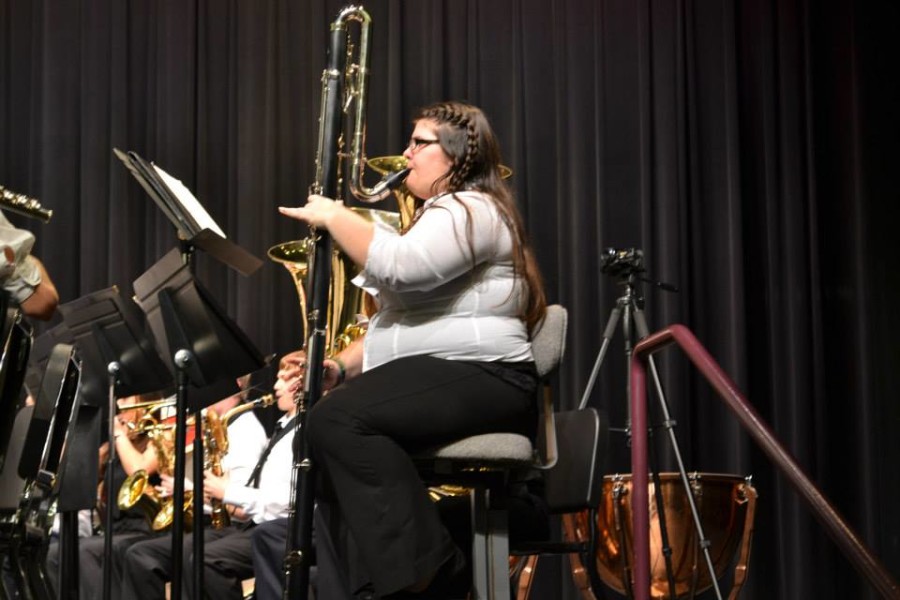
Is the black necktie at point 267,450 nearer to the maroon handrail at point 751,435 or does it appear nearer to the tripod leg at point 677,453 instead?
the tripod leg at point 677,453

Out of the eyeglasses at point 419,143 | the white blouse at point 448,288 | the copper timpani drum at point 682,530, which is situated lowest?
the copper timpani drum at point 682,530

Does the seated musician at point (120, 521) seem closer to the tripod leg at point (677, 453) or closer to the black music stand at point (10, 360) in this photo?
the tripod leg at point (677, 453)

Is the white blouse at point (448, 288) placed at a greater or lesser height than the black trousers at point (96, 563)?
greater

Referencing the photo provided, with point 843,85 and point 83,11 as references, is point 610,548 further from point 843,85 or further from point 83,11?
point 83,11

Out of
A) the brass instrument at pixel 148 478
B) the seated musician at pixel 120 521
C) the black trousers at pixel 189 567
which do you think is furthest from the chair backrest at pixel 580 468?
the brass instrument at pixel 148 478

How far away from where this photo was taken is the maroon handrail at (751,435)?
1.93 meters

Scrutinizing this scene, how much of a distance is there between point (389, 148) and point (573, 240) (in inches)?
39.2

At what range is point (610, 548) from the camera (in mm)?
4293

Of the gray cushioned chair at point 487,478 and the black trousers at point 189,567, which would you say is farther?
the black trousers at point 189,567

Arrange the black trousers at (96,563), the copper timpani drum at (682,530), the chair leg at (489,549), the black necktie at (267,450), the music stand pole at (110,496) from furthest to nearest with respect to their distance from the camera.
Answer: the black trousers at (96,563)
the black necktie at (267,450)
the copper timpani drum at (682,530)
the music stand pole at (110,496)
the chair leg at (489,549)

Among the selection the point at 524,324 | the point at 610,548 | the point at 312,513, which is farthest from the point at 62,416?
the point at 610,548

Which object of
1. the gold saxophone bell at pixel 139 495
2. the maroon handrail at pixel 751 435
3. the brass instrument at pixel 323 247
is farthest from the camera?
the gold saxophone bell at pixel 139 495

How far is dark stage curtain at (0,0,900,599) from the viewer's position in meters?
5.38

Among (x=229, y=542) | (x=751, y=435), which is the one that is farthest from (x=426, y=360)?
(x=229, y=542)
